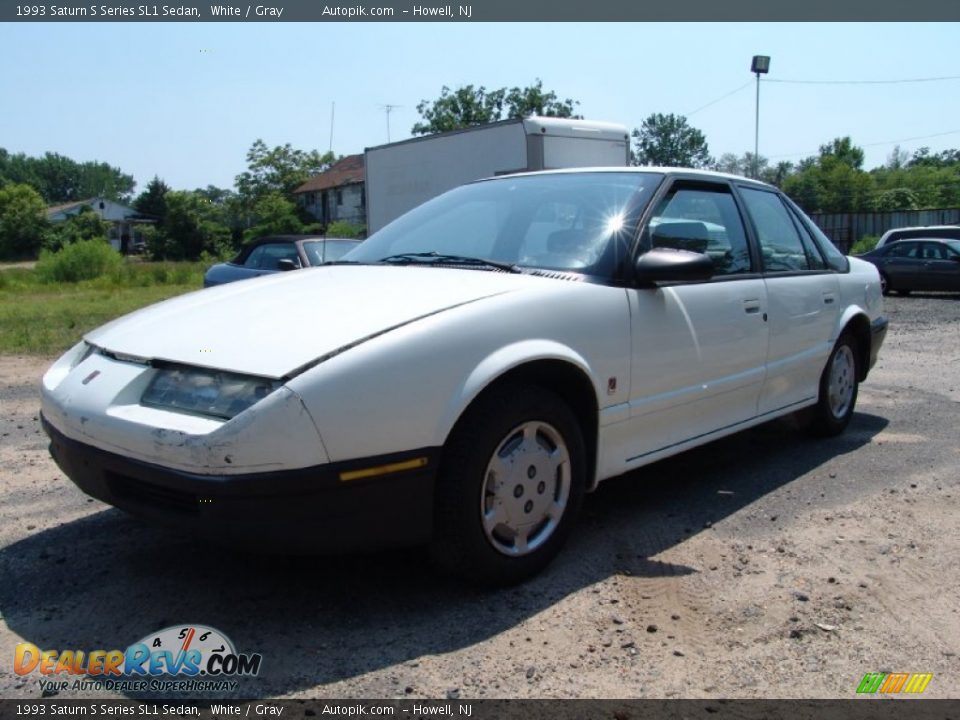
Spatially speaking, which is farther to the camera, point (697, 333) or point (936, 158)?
point (936, 158)

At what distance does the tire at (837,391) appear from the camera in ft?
17.2

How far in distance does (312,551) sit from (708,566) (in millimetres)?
1664

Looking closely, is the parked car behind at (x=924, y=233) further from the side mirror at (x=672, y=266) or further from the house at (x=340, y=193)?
the house at (x=340, y=193)

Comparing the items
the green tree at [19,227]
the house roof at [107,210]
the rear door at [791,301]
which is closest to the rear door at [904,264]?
the rear door at [791,301]

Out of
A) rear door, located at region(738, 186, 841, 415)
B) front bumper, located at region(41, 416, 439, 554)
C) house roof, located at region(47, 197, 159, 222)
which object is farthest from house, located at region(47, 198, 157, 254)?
front bumper, located at region(41, 416, 439, 554)

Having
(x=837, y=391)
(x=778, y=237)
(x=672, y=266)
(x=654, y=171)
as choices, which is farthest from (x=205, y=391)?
(x=837, y=391)

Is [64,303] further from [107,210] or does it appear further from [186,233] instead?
[107,210]

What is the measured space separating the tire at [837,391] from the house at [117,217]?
79.0 meters

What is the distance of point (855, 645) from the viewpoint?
2.75 metres

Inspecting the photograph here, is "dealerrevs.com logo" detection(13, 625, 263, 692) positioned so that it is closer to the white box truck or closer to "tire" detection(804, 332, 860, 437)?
"tire" detection(804, 332, 860, 437)

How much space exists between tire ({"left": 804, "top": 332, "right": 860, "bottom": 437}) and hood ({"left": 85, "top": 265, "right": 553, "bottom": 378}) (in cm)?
278

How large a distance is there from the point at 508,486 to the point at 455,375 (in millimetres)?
502

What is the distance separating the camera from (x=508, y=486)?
303 centimetres

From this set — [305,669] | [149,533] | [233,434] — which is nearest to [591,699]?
[305,669]
